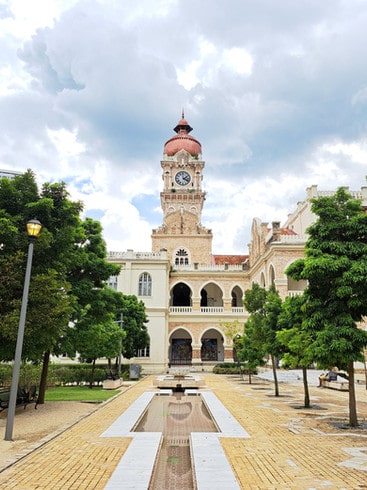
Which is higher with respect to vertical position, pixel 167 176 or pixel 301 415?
pixel 167 176

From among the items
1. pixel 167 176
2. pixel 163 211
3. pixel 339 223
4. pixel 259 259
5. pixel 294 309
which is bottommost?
pixel 294 309

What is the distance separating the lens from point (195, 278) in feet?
131

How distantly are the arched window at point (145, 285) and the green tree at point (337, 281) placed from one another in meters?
26.9

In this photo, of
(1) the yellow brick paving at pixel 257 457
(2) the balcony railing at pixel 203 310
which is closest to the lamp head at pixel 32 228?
(1) the yellow brick paving at pixel 257 457

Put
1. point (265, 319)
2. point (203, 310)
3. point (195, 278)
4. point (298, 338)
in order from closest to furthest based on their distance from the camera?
point (298, 338) < point (265, 319) < point (203, 310) < point (195, 278)

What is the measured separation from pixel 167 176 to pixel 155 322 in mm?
21430

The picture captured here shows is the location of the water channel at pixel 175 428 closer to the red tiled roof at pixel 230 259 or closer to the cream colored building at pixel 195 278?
the cream colored building at pixel 195 278

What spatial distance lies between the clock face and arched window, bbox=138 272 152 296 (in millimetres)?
17195

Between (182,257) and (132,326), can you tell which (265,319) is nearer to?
(132,326)

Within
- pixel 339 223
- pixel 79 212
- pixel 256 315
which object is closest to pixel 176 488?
pixel 339 223

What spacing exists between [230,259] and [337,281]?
36894 millimetres

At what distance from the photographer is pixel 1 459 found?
6809mm

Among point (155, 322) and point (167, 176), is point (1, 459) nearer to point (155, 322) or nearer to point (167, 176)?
point (155, 322)

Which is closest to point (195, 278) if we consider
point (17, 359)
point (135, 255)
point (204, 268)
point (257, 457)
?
point (204, 268)
